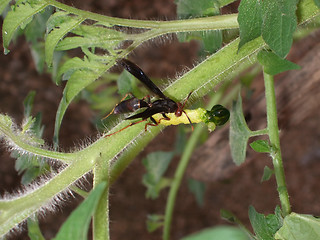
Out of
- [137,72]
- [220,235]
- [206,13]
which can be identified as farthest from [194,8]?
[220,235]

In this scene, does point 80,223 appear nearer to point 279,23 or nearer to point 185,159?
point 279,23

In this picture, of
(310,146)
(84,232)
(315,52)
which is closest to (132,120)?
(84,232)

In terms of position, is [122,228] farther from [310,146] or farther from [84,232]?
[84,232]

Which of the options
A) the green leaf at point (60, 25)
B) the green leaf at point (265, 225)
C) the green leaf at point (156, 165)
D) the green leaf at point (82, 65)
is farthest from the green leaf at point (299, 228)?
the green leaf at point (156, 165)

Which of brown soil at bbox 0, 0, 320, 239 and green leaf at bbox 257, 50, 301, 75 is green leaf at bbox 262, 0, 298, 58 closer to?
green leaf at bbox 257, 50, 301, 75

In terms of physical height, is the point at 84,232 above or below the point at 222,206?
above

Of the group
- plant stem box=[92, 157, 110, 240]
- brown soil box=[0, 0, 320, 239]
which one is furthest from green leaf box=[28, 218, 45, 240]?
brown soil box=[0, 0, 320, 239]

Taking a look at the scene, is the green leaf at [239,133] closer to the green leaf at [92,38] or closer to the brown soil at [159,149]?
the green leaf at [92,38]
